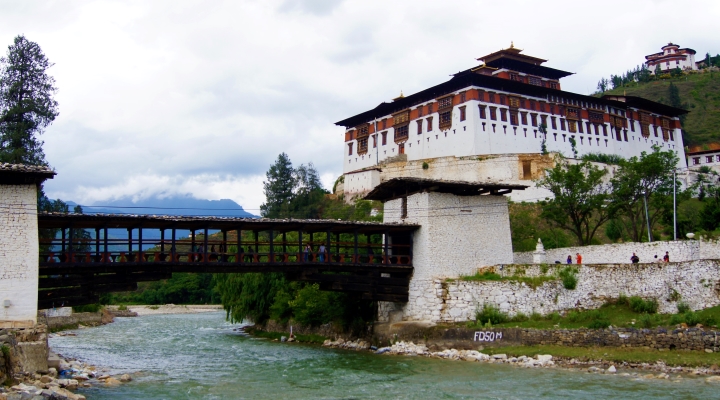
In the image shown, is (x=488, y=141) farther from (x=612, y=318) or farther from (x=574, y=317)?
(x=612, y=318)

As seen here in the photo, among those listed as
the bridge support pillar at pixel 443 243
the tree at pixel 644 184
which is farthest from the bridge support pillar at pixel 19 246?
the tree at pixel 644 184

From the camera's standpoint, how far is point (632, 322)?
26.9 m

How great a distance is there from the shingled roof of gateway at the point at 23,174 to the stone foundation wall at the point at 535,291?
54.2 ft

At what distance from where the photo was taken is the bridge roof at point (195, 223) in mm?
23812

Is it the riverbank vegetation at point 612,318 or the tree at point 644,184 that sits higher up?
the tree at point 644,184

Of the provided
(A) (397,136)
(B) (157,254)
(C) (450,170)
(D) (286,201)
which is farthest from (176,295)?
(B) (157,254)

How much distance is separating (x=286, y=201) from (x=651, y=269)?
153ft

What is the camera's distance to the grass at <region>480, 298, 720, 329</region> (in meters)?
25.5

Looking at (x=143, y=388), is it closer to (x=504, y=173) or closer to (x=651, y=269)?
(x=651, y=269)

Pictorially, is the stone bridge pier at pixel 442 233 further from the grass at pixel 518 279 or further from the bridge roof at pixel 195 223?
the bridge roof at pixel 195 223

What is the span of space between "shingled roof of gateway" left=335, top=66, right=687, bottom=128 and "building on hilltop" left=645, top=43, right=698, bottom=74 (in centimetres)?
6695

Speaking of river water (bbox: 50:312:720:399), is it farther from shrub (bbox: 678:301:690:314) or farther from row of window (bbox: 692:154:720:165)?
row of window (bbox: 692:154:720:165)

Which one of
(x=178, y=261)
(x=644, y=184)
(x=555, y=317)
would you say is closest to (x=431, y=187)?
(x=555, y=317)

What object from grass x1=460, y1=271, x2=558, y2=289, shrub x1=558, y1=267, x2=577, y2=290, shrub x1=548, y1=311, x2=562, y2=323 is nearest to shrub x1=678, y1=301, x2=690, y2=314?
shrub x1=558, y1=267, x2=577, y2=290
